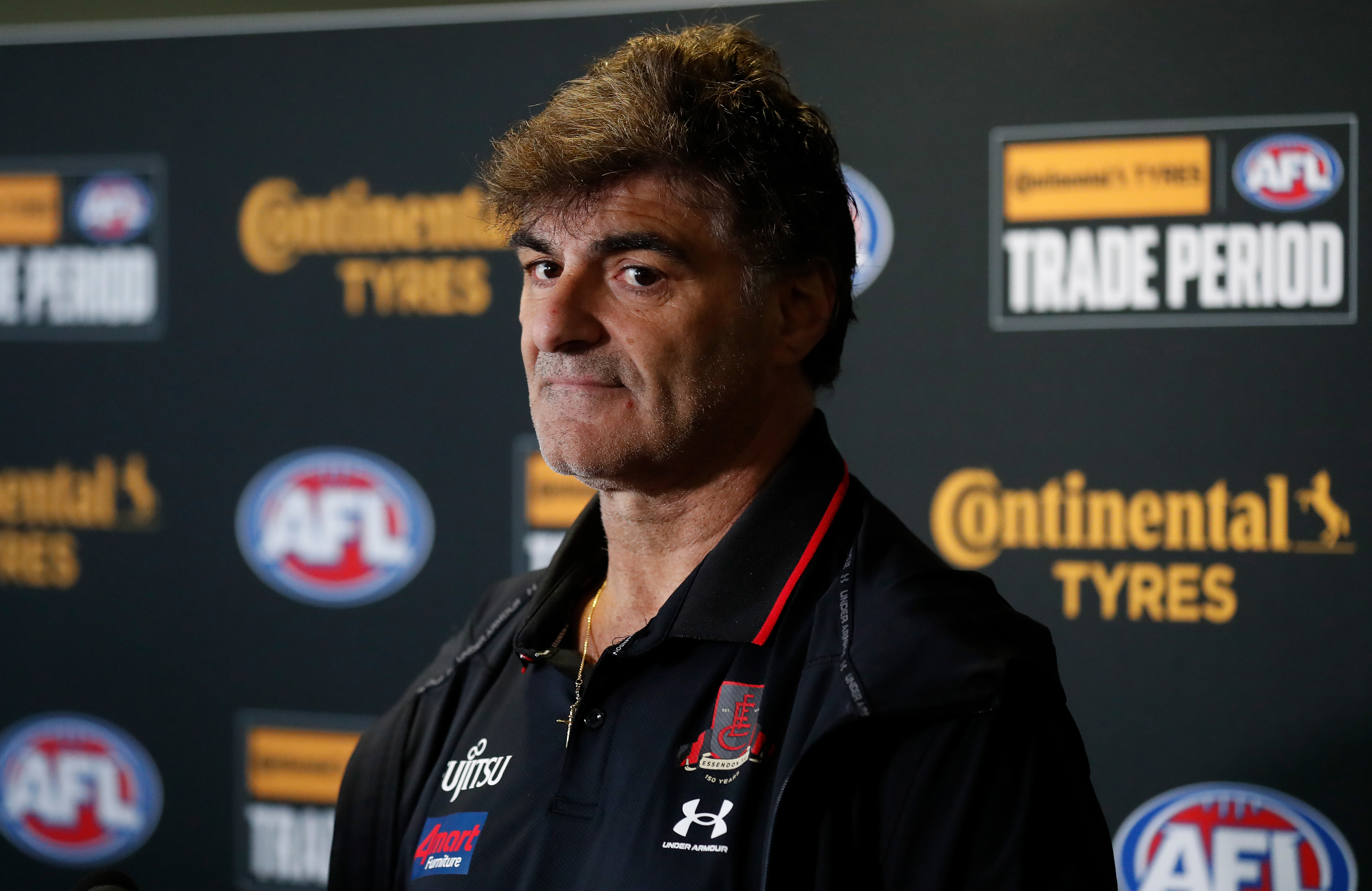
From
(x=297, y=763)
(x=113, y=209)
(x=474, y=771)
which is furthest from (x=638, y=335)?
(x=113, y=209)

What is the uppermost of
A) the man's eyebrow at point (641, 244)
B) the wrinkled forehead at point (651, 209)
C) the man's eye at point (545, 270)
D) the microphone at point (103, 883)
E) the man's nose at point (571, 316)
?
the wrinkled forehead at point (651, 209)

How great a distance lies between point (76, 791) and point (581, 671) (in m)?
1.53

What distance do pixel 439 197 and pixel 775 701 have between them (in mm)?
1274

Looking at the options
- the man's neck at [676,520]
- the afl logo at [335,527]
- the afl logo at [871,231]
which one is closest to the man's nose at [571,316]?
the man's neck at [676,520]

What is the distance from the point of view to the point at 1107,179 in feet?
5.33

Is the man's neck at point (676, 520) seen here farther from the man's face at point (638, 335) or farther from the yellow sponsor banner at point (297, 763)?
the yellow sponsor banner at point (297, 763)

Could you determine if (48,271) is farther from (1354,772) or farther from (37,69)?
(1354,772)

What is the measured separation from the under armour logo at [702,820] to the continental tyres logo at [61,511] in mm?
1502

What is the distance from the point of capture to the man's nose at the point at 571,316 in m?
0.95

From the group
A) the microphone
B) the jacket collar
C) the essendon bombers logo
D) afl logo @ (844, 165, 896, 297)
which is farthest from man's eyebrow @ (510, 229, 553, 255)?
afl logo @ (844, 165, 896, 297)

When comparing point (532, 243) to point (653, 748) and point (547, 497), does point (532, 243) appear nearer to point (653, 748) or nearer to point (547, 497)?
point (653, 748)

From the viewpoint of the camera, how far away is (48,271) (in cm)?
208

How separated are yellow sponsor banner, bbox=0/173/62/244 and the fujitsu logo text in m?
1.50

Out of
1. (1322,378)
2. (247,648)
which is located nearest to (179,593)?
(247,648)
